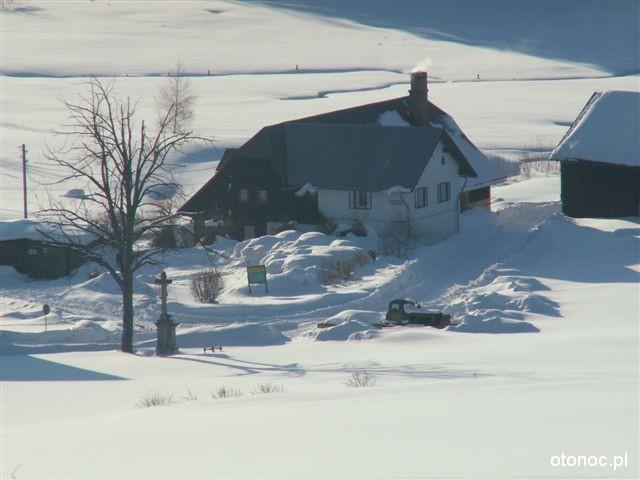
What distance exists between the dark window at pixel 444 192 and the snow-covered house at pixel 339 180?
0.12 feet

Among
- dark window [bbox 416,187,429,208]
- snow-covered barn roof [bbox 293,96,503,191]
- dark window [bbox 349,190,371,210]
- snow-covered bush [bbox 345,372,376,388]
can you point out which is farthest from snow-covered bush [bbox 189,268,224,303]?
snow-covered bush [bbox 345,372,376,388]

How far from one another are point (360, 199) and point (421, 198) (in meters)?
2.13

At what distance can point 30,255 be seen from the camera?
3456 centimetres

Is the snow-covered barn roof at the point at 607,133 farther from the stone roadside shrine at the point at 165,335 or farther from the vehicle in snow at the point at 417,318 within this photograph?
the stone roadside shrine at the point at 165,335

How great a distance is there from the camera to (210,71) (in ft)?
341

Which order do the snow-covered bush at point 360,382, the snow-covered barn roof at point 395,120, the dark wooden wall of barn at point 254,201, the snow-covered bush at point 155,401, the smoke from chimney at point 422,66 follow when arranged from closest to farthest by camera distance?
the snow-covered bush at point 155,401 < the snow-covered bush at point 360,382 < the dark wooden wall of barn at point 254,201 < the snow-covered barn roof at point 395,120 < the smoke from chimney at point 422,66

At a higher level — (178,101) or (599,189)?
(178,101)

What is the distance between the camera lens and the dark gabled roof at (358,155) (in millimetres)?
37031

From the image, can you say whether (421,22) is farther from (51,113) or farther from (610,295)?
(610,295)

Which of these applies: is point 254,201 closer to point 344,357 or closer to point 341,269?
point 341,269

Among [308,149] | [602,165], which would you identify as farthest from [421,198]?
[602,165]

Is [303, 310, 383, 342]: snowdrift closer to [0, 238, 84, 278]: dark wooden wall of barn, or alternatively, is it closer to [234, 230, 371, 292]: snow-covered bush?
[234, 230, 371, 292]: snow-covered bush

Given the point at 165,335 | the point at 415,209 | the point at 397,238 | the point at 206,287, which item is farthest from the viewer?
the point at 415,209

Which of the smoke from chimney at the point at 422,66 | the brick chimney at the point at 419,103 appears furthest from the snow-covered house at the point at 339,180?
the smoke from chimney at the point at 422,66
